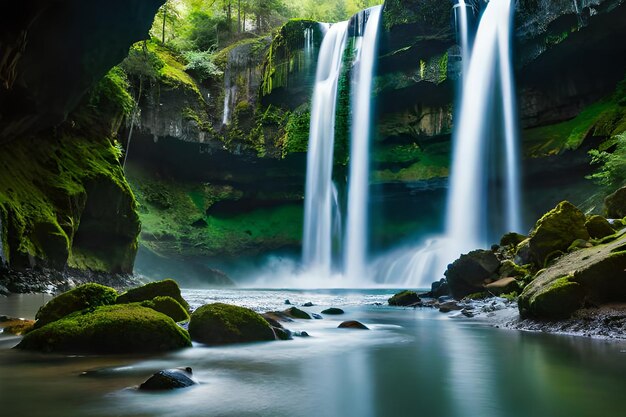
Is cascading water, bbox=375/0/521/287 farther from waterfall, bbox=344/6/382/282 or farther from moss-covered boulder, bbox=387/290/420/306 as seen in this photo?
moss-covered boulder, bbox=387/290/420/306

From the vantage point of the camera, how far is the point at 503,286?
11.6 m

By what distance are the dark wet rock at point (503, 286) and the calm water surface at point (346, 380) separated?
4.96m

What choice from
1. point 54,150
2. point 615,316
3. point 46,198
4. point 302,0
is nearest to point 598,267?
point 615,316

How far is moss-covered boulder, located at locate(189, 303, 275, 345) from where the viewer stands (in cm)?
634

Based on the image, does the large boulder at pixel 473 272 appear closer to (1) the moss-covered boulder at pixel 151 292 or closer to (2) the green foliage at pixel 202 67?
(1) the moss-covered boulder at pixel 151 292

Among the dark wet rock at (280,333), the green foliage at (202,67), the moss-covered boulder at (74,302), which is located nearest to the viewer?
the moss-covered boulder at (74,302)

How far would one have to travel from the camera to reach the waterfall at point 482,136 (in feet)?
87.5

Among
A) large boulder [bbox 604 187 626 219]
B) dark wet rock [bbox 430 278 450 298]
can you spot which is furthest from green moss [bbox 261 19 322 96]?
large boulder [bbox 604 187 626 219]

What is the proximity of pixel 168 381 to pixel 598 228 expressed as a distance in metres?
9.86

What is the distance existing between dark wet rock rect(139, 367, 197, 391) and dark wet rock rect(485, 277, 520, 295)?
9276mm

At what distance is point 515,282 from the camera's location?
11.3 m

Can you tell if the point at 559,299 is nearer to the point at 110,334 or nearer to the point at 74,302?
the point at 110,334

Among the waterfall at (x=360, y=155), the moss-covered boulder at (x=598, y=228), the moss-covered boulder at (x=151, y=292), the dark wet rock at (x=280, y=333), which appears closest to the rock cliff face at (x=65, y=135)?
the moss-covered boulder at (x=151, y=292)

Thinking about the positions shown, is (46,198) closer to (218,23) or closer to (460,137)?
(460,137)
